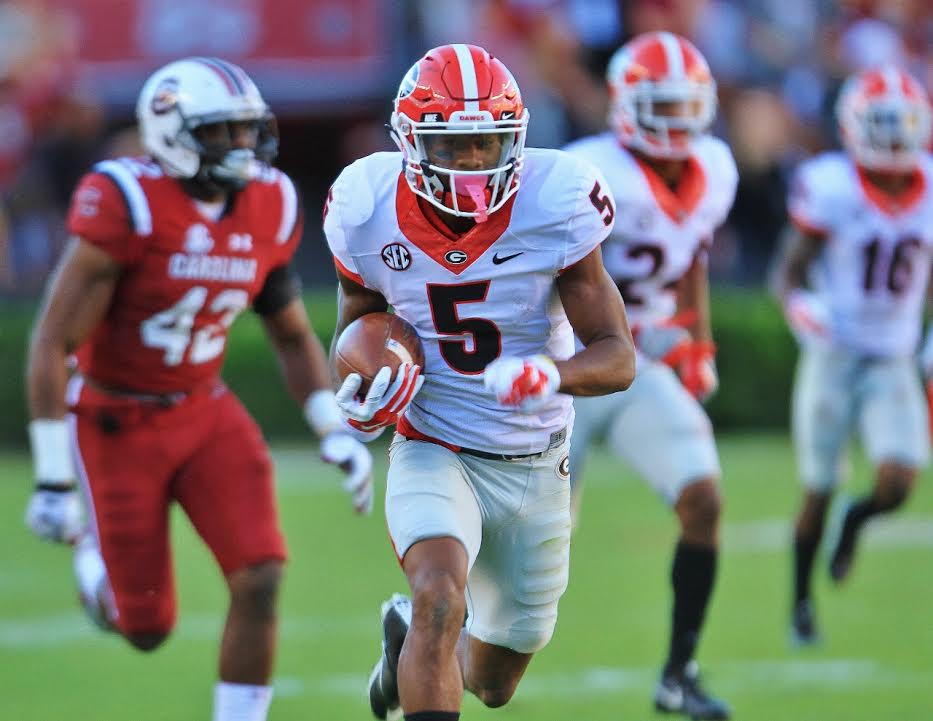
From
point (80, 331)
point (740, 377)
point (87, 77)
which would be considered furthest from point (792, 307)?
point (87, 77)

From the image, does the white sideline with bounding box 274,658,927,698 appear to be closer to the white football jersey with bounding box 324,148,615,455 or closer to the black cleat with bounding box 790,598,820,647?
the black cleat with bounding box 790,598,820,647

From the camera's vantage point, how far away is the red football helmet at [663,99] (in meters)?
5.75

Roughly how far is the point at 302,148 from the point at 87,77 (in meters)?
1.87

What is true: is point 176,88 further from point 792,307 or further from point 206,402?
point 792,307

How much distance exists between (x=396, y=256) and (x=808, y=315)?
3.00 m

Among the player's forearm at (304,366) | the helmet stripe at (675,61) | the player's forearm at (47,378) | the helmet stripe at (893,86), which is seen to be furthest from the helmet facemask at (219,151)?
the helmet stripe at (893,86)

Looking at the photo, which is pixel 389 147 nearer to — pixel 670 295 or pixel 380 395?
pixel 670 295

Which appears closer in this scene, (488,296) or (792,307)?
(488,296)

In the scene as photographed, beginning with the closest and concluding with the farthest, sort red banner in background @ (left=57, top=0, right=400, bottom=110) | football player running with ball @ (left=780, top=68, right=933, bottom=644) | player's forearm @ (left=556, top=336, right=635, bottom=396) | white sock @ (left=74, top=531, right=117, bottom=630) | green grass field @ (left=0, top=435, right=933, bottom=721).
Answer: player's forearm @ (left=556, top=336, right=635, bottom=396) < white sock @ (left=74, top=531, right=117, bottom=630) < green grass field @ (left=0, top=435, right=933, bottom=721) < football player running with ball @ (left=780, top=68, right=933, bottom=644) < red banner in background @ (left=57, top=0, right=400, bottom=110)

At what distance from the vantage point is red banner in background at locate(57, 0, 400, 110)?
12773 millimetres

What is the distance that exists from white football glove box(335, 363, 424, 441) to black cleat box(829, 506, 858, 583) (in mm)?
3482

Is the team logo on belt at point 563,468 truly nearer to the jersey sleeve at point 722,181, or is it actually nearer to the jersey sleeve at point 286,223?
the jersey sleeve at point 286,223

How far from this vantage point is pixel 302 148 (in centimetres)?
1396

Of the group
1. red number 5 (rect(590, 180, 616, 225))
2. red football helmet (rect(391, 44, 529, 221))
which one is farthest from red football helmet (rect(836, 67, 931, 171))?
red football helmet (rect(391, 44, 529, 221))
